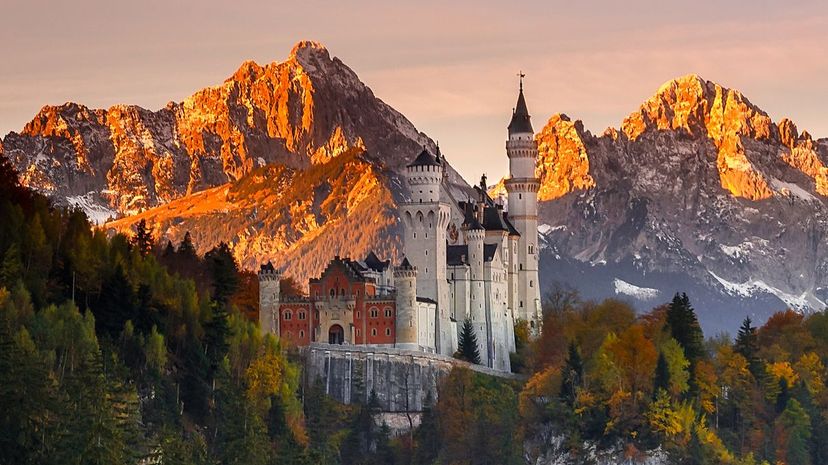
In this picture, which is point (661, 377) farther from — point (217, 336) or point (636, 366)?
point (217, 336)

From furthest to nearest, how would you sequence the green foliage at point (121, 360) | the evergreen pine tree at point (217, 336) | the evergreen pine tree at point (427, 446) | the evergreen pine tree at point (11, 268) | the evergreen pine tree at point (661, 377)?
1. the evergreen pine tree at point (427, 446)
2. the evergreen pine tree at point (661, 377)
3. the evergreen pine tree at point (217, 336)
4. the evergreen pine tree at point (11, 268)
5. the green foliage at point (121, 360)

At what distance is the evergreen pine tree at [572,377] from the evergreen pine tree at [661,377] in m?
5.80

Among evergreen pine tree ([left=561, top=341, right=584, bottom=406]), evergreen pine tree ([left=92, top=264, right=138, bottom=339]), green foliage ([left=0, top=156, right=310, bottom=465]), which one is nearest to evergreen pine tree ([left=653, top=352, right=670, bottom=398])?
evergreen pine tree ([left=561, top=341, right=584, bottom=406])

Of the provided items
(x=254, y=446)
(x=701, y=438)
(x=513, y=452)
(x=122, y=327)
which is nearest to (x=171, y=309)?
(x=122, y=327)

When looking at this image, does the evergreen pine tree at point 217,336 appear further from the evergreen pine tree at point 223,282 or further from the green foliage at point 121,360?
the evergreen pine tree at point 223,282

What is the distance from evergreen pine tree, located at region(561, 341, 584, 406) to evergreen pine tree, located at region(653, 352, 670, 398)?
5797mm

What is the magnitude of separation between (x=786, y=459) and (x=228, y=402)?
172ft

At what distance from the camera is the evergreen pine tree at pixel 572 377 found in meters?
197

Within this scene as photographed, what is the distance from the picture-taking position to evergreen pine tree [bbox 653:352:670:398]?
197 meters

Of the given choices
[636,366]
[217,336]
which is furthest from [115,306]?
[636,366]

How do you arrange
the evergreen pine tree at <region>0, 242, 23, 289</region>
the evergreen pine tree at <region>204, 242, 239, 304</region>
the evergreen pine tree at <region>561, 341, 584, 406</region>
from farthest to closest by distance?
the evergreen pine tree at <region>561, 341, 584, 406</region> → the evergreen pine tree at <region>204, 242, 239, 304</region> → the evergreen pine tree at <region>0, 242, 23, 289</region>

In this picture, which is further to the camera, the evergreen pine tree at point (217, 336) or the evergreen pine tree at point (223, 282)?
the evergreen pine tree at point (223, 282)

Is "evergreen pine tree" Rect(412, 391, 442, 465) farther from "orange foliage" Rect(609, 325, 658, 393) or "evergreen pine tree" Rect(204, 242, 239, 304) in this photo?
"evergreen pine tree" Rect(204, 242, 239, 304)

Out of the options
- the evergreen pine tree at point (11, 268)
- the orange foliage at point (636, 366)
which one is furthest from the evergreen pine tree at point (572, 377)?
the evergreen pine tree at point (11, 268)
